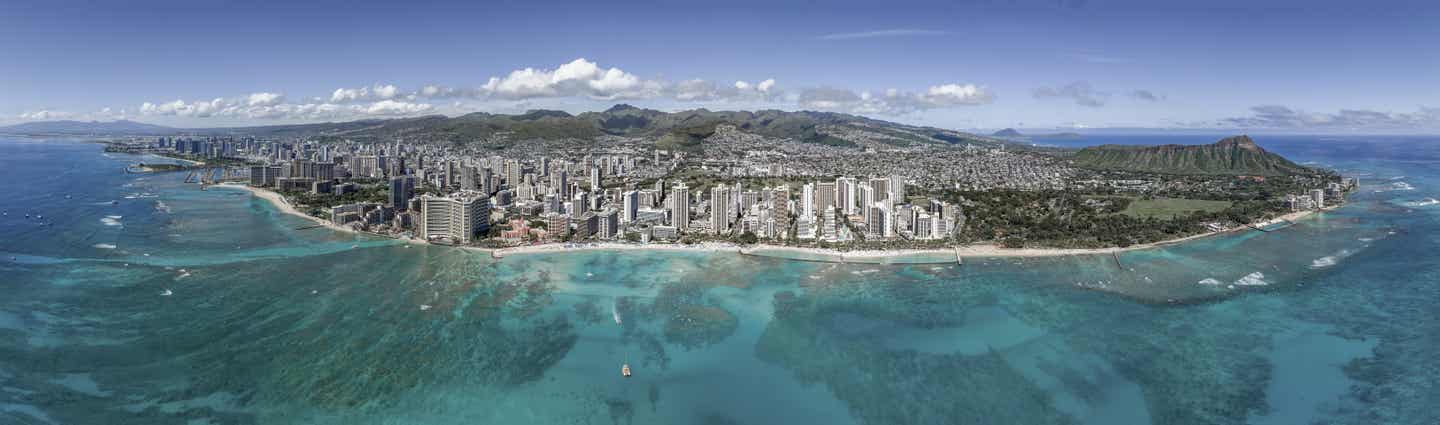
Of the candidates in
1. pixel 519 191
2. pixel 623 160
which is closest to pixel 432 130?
pixel 623 160

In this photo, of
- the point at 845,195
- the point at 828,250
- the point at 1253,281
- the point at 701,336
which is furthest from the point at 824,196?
the point at 701,336

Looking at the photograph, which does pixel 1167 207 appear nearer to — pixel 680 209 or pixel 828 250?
pixel 828 250

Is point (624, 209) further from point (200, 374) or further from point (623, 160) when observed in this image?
point (623, 160)

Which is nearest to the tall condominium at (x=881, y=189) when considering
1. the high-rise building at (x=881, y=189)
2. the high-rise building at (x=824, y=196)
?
the high-rise building at (x=881, y=189)

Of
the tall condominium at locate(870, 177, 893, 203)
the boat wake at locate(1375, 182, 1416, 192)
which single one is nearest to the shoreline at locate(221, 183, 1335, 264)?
the tall condominium at locate(870, 177, 893, 203)

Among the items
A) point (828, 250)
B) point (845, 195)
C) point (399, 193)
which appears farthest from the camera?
point (399, 193)

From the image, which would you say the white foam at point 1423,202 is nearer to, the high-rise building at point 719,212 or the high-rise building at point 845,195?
the high-rise building at point 845,195

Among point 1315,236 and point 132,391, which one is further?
point 1315,236
